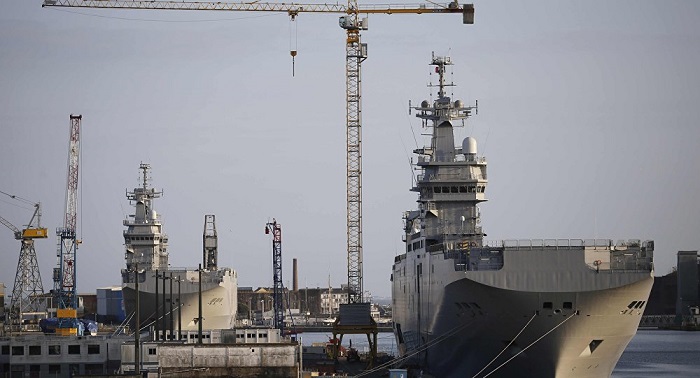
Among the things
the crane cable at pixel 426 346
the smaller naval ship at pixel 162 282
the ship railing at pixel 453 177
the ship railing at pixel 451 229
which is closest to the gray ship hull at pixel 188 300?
the smaller naval ship at pixel 162 282

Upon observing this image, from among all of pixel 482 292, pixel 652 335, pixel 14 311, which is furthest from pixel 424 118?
pixel 652 335

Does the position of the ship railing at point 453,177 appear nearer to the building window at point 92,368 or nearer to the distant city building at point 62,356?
the distant city building at point 62,356

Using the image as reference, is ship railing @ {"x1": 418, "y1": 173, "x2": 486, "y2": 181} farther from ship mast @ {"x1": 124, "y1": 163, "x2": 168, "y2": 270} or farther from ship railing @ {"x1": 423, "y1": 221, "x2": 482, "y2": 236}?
ship mast @ {"x1": 124, "y1": 163, "x2": 168, "y2": 270}

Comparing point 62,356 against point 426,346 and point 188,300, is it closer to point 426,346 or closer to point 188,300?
point 426,346

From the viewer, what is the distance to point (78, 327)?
11681cm

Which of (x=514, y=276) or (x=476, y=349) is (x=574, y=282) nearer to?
(x=514, y=276)

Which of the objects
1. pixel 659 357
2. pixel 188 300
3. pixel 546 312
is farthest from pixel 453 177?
pixel 659 357

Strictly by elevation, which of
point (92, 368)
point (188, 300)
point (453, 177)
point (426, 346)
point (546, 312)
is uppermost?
point (453, 177)

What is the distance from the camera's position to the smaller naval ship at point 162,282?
10488cm

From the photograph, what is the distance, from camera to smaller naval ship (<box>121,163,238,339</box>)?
104875 millimetres

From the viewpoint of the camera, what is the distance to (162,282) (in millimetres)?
106375

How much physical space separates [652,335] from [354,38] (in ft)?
319

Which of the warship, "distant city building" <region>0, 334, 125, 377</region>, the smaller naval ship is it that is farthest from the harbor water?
"distant city building" <region>0, 334, 125, 377</region>

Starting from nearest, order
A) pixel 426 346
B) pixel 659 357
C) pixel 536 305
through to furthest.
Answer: pixel 536 305
pixel 426 346
pixel 659 357
